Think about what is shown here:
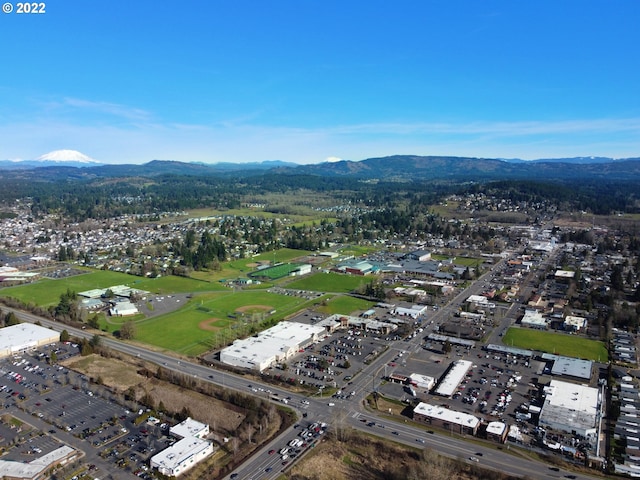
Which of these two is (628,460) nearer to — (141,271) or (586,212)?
(141,271)

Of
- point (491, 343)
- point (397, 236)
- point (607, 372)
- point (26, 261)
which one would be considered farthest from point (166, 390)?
point (397, 236)

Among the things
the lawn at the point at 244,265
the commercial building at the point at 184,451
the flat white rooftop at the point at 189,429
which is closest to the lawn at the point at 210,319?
the lawn at the point at 244,265

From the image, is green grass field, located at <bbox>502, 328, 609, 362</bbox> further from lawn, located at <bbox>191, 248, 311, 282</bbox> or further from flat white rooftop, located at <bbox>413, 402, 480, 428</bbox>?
lawn, located at <bbox>191, 248, 311, 282</bbox>

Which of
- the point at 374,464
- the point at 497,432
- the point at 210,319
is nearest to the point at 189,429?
the point at 374,464

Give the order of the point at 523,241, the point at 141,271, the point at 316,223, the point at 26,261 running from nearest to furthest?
the point at 141,271 < the point at 26,261 < the point at 523,241 < the point at 316,223

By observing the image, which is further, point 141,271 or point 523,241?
point 523,241
